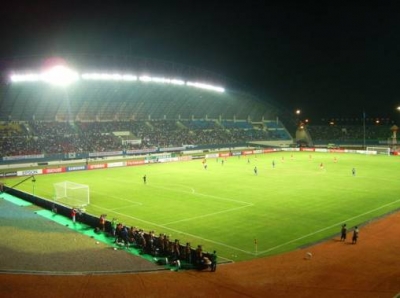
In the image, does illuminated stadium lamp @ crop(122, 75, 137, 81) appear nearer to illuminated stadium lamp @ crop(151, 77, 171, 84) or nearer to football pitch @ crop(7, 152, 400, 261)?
illuminated stadium lamp @ crop(151, 77, 171, 84)

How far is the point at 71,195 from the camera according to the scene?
37844mm

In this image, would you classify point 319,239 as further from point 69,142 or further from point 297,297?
Result: point 69,142

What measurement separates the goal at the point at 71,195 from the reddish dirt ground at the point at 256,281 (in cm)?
1845

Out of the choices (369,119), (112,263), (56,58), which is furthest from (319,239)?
(369,119)

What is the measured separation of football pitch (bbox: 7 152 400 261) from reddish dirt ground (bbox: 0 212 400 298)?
2645 mm

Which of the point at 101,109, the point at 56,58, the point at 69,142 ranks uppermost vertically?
the point at 56,58

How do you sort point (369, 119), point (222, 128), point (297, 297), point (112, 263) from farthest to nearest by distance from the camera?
point (369, 119), point (222, 128), point (112, 263), point (297, 297)

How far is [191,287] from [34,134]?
69.0m

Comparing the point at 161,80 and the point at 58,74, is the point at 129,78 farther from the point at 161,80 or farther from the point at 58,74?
the point at 58,74

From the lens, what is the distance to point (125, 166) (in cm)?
6725

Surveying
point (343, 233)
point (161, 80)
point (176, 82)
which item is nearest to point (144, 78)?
point (161, 80)

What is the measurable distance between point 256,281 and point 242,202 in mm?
18311

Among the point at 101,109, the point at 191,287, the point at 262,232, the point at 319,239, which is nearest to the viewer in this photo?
the point at 191,287

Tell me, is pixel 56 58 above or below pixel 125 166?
above
